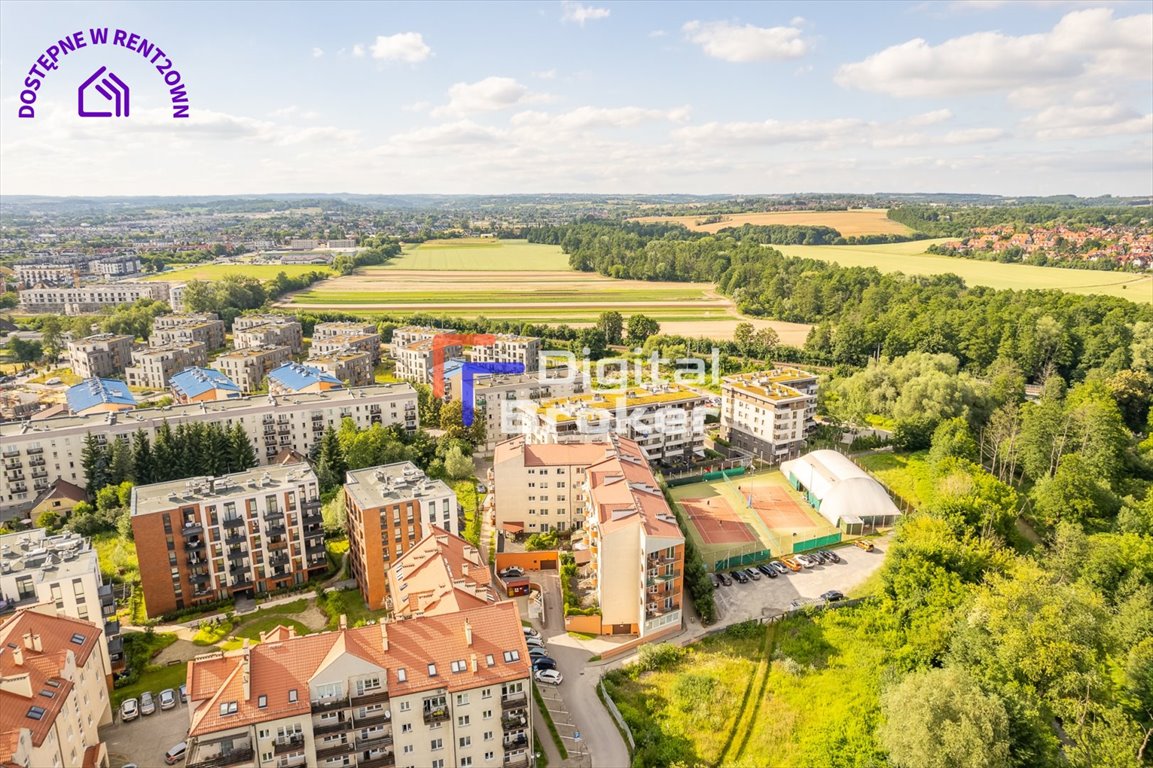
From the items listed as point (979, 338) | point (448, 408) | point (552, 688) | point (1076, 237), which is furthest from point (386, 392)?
point (1076, 237)

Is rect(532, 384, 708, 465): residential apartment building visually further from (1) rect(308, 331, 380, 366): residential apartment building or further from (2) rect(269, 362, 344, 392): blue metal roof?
(1) rect(308, 331, 380, 366): residential apartment building

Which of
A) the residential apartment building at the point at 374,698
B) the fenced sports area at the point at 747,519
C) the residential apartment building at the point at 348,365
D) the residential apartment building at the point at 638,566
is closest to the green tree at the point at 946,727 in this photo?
the residential apartment building at the point at 638,566

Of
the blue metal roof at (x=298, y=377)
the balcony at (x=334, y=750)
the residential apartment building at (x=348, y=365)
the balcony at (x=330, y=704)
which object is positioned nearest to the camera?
the balcony at (x=330, y=704)

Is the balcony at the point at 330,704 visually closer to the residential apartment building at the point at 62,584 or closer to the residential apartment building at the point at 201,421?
the residential apartment building at the point at 62,584

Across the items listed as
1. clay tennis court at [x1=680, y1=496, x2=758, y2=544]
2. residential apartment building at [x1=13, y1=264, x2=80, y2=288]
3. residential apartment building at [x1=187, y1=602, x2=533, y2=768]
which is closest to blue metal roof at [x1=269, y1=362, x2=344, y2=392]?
clay tennis court at [x1=680, y1=496, x2=758, y2=544]

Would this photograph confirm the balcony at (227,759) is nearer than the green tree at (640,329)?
Yes
